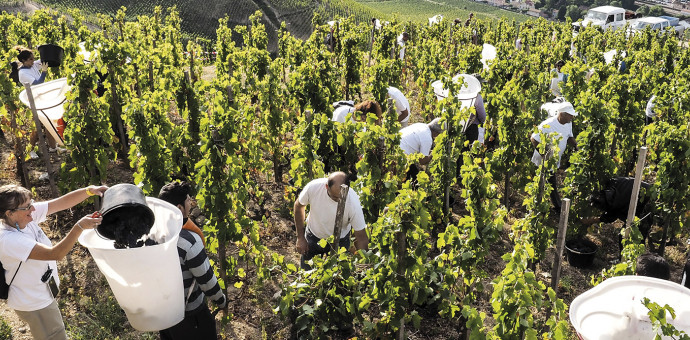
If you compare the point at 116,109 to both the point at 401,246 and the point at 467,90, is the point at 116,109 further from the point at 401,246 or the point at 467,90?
the point at 467,90

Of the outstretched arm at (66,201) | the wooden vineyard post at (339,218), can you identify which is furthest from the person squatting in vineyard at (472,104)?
the outstretched arm at (66,201)

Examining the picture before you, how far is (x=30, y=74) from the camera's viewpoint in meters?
6.79

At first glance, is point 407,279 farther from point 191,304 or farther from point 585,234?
point 585,234

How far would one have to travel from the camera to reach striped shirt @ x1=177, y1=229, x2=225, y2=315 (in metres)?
3.28

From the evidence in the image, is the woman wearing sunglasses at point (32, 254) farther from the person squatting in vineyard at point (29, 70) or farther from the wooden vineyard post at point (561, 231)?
the person squatting in vineyard at point (29, 70)

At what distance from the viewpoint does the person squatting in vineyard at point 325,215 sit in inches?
165

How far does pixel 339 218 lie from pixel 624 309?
199cm

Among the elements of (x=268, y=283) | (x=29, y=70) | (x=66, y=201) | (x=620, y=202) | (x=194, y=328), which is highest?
(x=29, y=70)

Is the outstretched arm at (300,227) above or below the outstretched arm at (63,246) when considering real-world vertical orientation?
below

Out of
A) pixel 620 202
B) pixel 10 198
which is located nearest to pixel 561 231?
pixel 620 202

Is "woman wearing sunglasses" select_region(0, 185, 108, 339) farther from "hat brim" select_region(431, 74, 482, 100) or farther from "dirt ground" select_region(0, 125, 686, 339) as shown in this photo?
"hat brim" select_region(431, 74, 482, 100)

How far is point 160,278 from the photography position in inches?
117

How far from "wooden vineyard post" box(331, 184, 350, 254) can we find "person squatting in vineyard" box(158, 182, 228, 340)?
0.96 meters

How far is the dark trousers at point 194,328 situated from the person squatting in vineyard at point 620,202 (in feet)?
14.3
